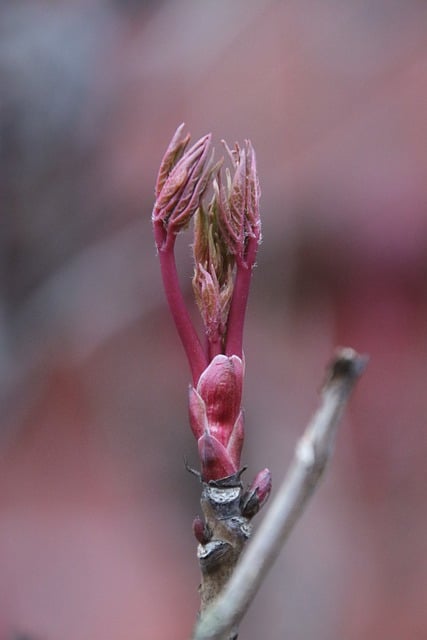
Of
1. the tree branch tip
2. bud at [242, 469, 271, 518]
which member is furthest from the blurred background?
the tree branch tip

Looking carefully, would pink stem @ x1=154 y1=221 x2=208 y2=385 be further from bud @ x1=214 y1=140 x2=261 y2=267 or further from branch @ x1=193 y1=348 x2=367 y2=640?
branch @ x1=193 y1=348 x2=367 y2=640

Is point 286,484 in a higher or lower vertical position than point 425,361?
lower

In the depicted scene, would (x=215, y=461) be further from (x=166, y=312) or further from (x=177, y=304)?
(x=166, y=312)

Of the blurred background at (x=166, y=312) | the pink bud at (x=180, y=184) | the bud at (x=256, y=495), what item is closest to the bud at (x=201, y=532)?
the bud at (x=256, y=495)

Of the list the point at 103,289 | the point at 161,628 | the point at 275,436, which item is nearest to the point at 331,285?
the point at 275,436

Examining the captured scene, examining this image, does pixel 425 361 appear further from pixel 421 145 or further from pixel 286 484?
pixel 286 484

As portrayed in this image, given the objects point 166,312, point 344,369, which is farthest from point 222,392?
point 166,312

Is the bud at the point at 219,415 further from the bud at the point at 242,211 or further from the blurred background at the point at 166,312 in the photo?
the blurred background at the point at 166,312
